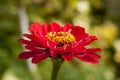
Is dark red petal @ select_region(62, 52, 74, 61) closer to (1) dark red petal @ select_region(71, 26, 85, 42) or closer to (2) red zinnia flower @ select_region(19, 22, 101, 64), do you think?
(2) red zinnia flower @ select_region(19, 22, 101, 64)

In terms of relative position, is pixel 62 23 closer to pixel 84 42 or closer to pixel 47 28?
pixel 47 28

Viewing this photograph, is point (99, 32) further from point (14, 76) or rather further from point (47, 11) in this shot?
point (14, 76)

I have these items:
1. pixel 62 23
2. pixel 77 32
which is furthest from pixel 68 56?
pixel 62 23

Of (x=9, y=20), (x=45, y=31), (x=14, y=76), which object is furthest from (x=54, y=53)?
(x=9, y=20)

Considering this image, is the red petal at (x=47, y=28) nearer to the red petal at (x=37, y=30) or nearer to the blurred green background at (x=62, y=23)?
the red petal at (x=37, y=30)

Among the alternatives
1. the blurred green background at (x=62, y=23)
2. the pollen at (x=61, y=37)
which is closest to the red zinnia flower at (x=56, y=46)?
the pollen at (x=61, y=37)

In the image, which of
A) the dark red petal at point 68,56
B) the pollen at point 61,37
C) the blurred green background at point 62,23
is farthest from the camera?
the blurred green background at point 62,23
